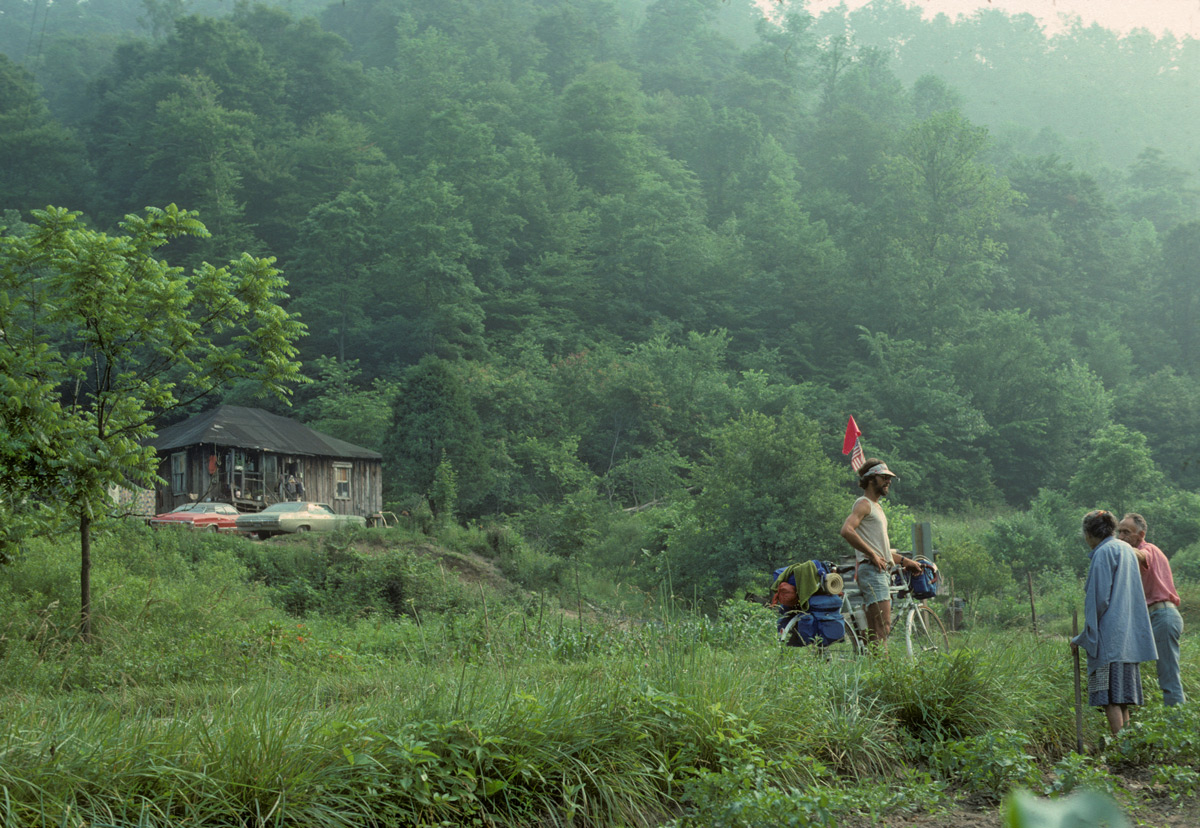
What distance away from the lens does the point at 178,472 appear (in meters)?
33.7

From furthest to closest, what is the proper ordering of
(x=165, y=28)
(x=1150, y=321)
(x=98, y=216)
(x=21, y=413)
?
(x=165, y=28), (x=1150, y=321), (x=98, y=216), (x=21, y=413)

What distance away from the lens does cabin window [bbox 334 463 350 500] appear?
3744cm

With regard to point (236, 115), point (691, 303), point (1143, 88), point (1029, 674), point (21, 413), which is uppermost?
point (1143, 88)

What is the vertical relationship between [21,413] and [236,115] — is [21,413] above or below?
below

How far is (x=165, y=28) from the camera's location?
85750mm

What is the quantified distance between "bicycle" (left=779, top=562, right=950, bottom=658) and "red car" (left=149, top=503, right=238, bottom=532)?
1872 centimetres

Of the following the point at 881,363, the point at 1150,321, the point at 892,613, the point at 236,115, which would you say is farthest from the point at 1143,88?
the point at 892,613

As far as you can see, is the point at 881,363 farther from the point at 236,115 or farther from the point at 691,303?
the point at 236,115

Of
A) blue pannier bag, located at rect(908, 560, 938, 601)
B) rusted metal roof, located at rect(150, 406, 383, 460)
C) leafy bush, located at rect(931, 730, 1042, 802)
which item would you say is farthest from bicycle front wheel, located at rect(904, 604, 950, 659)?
rusted metal roof, located at rect(150, 406, 383, 460)

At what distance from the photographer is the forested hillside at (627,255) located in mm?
41625

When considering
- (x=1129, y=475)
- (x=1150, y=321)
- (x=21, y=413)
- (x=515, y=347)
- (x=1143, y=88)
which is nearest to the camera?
(x=21, y=413)

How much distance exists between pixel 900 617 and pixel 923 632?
0.79ft

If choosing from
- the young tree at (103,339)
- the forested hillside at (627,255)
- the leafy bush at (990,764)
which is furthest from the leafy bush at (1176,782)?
the forested hillside at (627,255)

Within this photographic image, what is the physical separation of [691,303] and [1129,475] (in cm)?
2888
